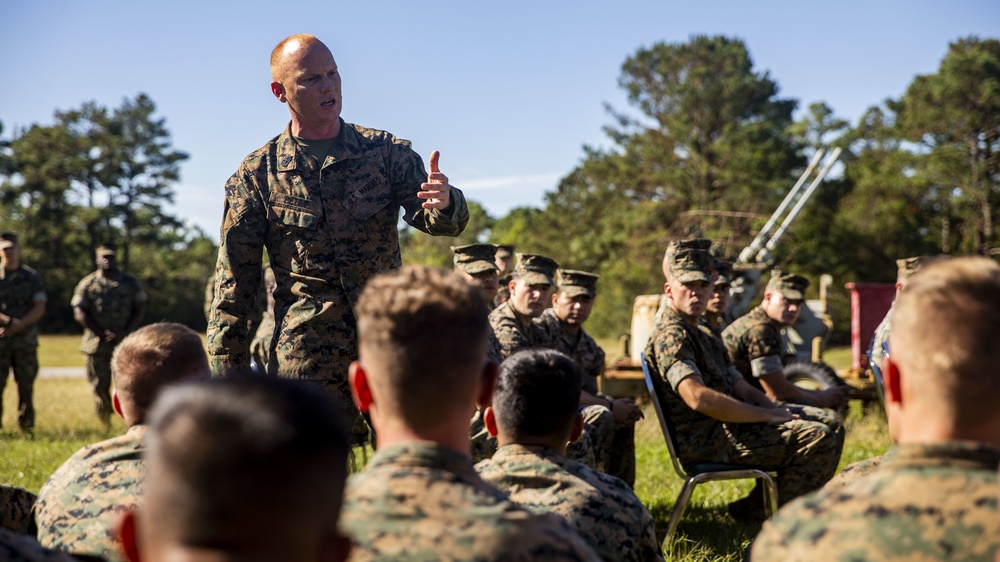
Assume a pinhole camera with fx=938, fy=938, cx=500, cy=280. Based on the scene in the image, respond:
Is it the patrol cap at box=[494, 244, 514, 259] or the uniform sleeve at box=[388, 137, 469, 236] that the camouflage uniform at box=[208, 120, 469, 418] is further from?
the patrol cap at box=[494, 244, 514, 259]

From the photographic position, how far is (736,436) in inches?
186

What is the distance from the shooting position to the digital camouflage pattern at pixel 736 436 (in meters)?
4.67

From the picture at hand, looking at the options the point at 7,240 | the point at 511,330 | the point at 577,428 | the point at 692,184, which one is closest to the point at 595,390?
the point at 511,330

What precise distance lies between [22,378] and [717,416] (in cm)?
799

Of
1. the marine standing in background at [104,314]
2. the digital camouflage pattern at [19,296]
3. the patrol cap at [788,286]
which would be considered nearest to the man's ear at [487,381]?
the patrol cap at [788,286]

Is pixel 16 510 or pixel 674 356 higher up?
pixel 674 356

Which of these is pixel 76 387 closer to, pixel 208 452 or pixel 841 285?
pixel 208 452

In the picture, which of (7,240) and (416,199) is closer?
(416,199)

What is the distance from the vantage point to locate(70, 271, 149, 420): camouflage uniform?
34.0 feet

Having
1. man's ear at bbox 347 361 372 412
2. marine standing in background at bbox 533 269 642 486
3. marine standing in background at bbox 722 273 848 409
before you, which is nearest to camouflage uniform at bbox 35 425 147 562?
man's ear at bbox 347 361 372 412

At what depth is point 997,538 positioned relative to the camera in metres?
1.54

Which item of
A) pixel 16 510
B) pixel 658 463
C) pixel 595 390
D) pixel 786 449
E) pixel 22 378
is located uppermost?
pixel 16 510

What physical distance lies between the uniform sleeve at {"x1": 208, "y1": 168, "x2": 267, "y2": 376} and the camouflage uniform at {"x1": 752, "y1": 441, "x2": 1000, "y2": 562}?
8.67 feet

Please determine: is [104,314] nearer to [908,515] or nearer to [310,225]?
[310,225]
